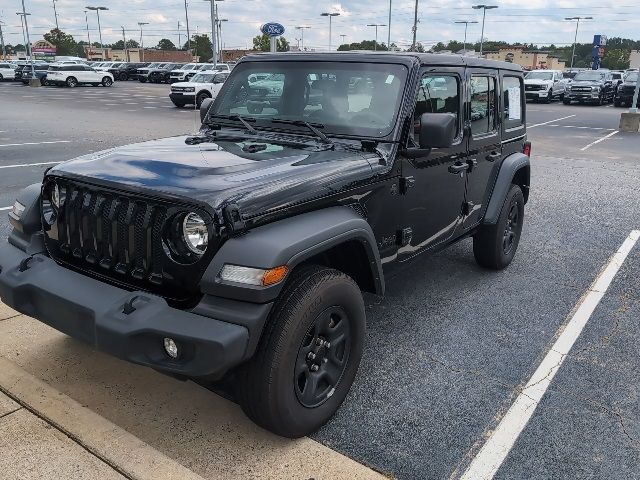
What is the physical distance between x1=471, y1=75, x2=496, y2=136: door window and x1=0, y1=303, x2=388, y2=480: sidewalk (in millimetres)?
2846

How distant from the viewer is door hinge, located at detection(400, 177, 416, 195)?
3631 millimetres

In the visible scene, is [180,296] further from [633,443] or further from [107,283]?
[633,443]

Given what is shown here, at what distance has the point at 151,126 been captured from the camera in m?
17.2

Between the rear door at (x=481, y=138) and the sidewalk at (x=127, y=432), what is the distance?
2.55 m

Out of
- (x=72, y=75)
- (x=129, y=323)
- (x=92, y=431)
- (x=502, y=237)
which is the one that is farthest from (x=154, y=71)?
(x=129, y=323)

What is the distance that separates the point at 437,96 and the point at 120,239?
7.82ft

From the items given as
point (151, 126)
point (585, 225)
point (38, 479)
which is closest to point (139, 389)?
Result: point (38, 479)

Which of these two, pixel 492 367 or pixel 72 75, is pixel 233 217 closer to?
pixel 492 367

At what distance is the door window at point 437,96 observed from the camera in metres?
3.75

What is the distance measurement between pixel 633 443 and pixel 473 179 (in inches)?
89.4

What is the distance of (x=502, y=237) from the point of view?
522 centimetres

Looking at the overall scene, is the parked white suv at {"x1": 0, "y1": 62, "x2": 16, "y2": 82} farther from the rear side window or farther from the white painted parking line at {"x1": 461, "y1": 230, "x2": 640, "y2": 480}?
the white painted parking line at {"x1": 461, "y1": 230, "x2": 640, "y2": 480}

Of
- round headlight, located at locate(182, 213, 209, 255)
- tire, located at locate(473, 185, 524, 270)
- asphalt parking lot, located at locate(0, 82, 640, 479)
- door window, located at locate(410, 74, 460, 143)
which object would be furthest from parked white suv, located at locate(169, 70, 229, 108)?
round headlight, located at locate(182, 213, 209, 255)

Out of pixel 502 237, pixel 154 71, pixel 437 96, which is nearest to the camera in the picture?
pixel 437 96
